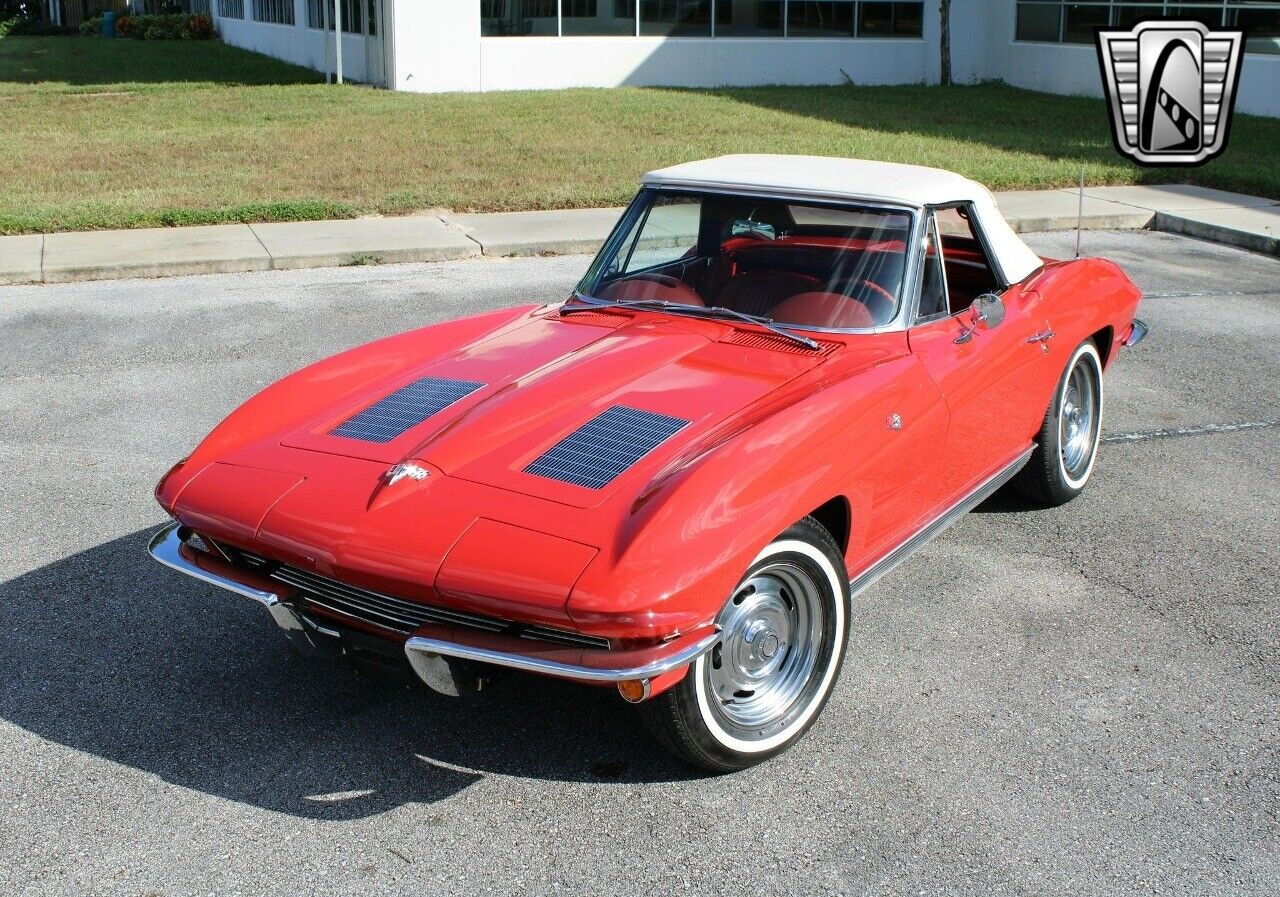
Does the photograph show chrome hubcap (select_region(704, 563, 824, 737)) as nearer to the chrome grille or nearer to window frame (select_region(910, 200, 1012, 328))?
the chrome grille

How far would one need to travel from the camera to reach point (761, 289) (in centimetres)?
476

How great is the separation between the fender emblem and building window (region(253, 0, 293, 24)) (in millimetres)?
31946

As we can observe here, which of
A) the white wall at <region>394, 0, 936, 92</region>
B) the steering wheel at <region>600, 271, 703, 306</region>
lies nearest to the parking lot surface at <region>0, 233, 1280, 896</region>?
the steering wheel at <region>600, 271, 703, 306</region>

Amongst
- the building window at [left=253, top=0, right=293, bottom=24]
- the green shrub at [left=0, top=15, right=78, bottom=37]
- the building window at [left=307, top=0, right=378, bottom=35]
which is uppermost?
the green shrub at [left=0, top=15, right=78, bottom=37]

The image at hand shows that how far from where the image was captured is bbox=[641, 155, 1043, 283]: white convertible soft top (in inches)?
187

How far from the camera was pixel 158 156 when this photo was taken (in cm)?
1602

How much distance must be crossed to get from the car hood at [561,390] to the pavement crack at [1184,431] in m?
2.85

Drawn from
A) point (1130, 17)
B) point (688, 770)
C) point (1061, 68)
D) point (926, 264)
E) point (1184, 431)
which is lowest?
point (688, 770)

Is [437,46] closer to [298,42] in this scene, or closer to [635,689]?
[298,42]

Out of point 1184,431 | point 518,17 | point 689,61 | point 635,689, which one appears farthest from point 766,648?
point 689,61

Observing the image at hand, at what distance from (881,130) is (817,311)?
15.6 metres

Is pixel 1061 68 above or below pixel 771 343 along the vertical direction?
→ above

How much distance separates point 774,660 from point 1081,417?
8.71 ft

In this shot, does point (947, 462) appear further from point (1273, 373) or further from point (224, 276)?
point (224, 276)
